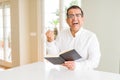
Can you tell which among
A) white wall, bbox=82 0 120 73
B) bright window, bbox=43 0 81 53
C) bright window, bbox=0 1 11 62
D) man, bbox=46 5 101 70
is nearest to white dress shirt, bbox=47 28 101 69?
man, bbox=46 5 101 70

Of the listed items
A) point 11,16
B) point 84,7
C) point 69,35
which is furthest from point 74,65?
point 11,16

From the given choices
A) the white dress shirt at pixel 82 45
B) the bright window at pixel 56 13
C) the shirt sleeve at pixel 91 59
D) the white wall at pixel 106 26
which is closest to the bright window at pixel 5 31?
the bright window at pixel 56 13

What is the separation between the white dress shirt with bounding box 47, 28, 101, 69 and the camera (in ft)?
5.82

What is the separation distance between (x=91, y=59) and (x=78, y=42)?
0.26 m

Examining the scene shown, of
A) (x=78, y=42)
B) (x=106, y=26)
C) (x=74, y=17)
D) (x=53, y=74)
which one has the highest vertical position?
(x=74, y=17)

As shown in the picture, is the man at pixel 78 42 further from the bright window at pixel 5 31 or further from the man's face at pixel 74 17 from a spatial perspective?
the bright window at pixel 5 31

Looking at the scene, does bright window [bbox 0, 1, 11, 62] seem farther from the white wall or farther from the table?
the table

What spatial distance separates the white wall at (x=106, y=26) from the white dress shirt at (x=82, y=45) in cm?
193

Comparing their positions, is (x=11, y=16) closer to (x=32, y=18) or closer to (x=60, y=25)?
(x=32, y=18)

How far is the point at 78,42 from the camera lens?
1941 millimetres

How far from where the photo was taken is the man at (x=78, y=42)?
1.76 metres

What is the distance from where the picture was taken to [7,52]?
623 centimetres

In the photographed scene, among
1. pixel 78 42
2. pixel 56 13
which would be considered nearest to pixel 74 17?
pixel 78 42

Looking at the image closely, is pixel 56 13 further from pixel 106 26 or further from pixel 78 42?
pixel 78 42
